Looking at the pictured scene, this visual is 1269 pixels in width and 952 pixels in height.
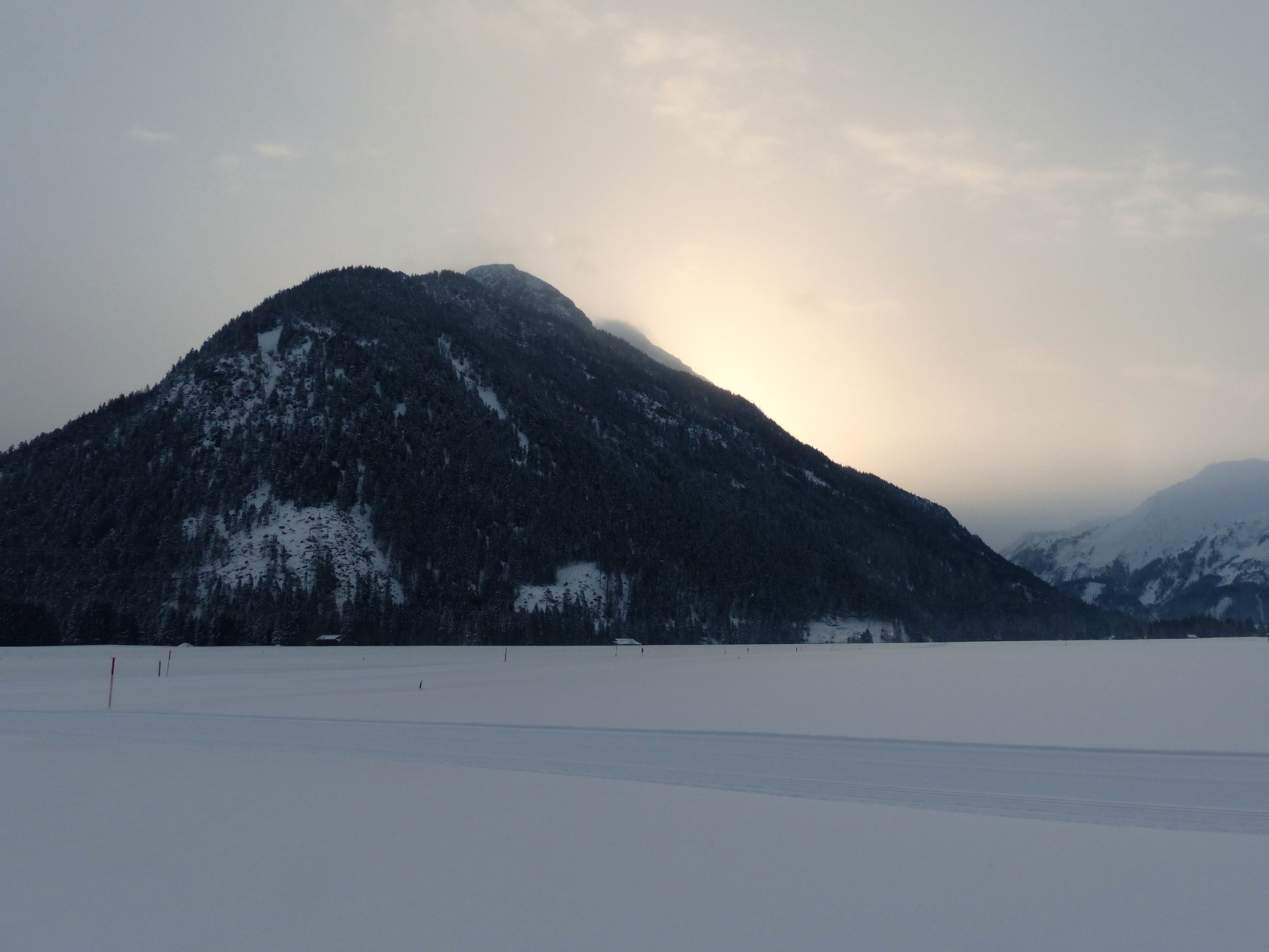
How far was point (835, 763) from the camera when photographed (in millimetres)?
16141

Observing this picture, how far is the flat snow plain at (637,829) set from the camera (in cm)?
740

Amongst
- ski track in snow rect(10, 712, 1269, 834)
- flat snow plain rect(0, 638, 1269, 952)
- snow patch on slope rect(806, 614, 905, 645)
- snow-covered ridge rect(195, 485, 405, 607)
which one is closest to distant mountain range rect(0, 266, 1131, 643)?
snow-covered ridge rect(195, 485, 405, 607)

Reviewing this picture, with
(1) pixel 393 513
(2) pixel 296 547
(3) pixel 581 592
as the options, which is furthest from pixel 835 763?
(1) pixel 393 513

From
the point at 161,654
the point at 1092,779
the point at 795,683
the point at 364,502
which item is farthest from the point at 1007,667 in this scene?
the point at 364,502

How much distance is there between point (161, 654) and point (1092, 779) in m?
56.8

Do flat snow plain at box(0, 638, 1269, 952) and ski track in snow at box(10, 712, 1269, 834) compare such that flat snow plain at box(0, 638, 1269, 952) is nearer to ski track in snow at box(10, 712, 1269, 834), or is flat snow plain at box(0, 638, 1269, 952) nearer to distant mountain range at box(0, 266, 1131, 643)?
ski track in snow at box(10, 712, 1269, 834)

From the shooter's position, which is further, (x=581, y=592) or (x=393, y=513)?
(x=581, y=592)

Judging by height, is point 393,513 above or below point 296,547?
above

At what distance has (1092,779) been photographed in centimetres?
1445

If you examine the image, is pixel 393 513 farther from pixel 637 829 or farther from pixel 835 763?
pixel 637 829

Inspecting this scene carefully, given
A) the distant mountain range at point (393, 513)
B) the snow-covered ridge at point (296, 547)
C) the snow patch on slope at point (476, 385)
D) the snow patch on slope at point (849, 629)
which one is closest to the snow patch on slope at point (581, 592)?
the distant mountain range at point (393, 513)

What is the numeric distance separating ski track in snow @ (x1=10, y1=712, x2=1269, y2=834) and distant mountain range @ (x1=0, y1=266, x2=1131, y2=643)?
6787 cm

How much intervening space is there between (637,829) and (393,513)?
431 feet

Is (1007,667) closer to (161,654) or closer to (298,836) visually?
(298,836)
